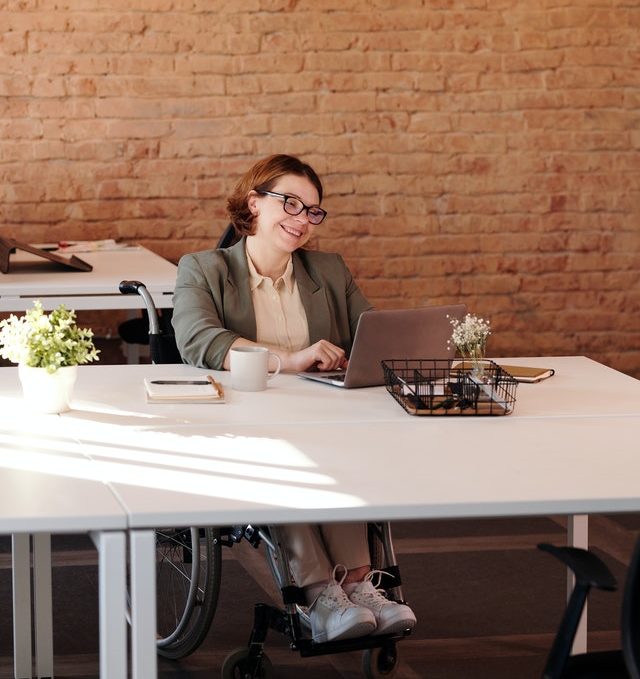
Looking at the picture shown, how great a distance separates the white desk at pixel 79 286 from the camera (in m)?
4.16

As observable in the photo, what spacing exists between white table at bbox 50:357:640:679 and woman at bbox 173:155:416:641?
0.48ft

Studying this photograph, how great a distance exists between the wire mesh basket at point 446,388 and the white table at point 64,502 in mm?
788

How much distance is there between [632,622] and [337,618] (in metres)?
0.91

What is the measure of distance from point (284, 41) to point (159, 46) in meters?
0.61

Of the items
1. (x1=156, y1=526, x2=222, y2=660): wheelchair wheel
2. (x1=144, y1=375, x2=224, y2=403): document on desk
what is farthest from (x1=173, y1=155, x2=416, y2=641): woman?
(x1=156, y1=526, x2=222, y2=660): wheelchair wheel

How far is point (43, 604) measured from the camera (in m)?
2.85

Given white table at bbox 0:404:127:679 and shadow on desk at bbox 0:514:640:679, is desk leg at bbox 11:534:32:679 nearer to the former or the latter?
shadow on desk at bbox 0:514:640:679

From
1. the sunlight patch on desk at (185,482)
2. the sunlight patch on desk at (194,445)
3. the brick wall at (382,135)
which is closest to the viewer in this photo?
the sunlight patch on desk at (185,482)

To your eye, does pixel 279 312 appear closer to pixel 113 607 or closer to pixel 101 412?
pixel 101 412

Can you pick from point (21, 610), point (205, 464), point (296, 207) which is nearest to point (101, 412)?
point (205, 464)

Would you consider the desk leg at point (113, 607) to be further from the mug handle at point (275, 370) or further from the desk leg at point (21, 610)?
the mug handle at point (275, 370)

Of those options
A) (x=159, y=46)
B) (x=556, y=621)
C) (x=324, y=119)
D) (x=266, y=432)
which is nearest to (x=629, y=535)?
(x=556, y=621)

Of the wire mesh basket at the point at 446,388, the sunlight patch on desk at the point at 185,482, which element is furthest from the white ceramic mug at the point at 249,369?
the sunlight patch on desk at the point at 185,482

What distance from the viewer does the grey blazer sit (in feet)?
10.3
